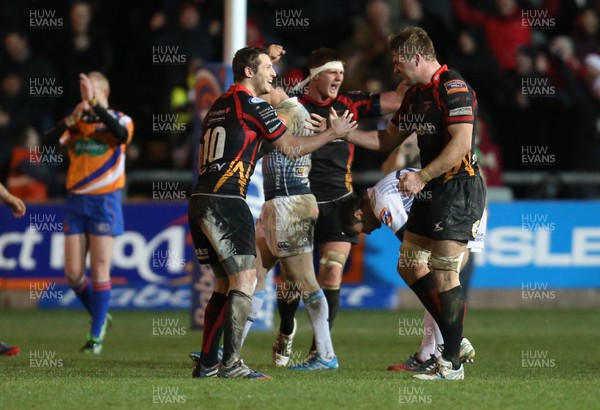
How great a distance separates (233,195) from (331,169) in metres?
2.33

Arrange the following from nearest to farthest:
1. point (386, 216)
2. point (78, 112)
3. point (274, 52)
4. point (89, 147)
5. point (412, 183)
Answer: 1. point (412, 183)
2. point (274, 52)
3. point (386, 216)
4. point (78, 112)
5. point (89, 147)

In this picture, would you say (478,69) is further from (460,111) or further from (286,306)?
(460,111)

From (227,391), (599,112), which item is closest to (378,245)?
(599,112)

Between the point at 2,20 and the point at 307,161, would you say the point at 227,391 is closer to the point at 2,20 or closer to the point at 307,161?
the point at 307,161

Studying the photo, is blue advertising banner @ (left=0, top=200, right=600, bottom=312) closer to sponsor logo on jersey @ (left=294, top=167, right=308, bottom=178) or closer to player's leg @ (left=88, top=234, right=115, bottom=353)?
player's leg @ (left=88, top=234, right=115, bottom=353)

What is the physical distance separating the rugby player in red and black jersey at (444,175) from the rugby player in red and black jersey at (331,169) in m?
1.57

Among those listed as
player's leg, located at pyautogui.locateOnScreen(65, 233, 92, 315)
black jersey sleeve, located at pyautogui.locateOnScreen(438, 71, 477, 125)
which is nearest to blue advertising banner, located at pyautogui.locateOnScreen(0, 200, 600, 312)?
player's leg, located at pyautogui.locateOnScreen(65, 233, 92, 315)

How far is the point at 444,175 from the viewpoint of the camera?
923 centimetres

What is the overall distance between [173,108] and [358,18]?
343cm

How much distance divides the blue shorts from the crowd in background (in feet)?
17.9

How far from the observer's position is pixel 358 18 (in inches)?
780

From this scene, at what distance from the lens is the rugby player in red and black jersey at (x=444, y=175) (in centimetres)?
902

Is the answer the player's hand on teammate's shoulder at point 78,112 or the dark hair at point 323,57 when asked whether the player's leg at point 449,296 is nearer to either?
the dark hair at point 323,57

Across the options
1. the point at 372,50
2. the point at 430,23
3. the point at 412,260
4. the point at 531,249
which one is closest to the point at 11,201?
the point at 412,260
